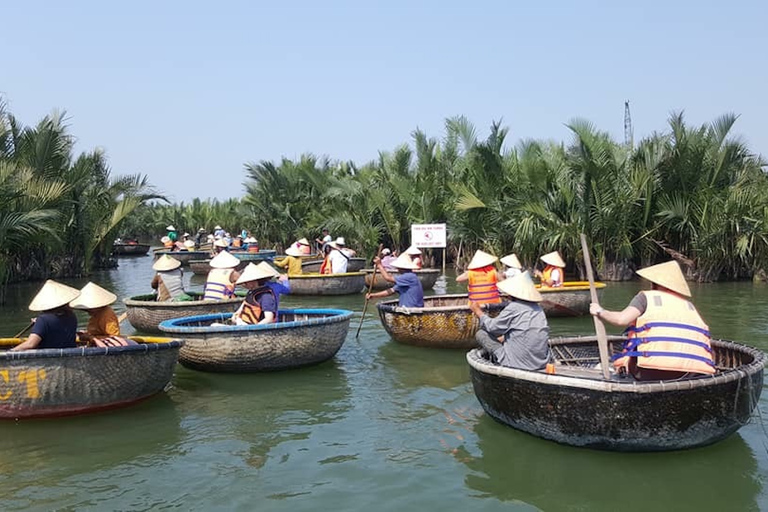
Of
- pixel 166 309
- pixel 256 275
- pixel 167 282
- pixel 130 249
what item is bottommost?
pixel 166 309

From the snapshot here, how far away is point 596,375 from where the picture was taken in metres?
7.18

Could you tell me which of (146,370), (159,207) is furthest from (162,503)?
(159,207)

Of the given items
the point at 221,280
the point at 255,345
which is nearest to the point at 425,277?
the point at 221,280

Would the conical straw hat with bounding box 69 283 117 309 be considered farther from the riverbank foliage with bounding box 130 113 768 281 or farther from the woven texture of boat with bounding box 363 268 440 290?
the riverbank foliage with bounding box 130 113 768 281

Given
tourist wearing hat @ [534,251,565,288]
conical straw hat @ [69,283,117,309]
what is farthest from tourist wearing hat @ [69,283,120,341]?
tourist wearing hat @ [534,251,565,288]

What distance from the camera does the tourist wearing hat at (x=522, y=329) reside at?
657 centimetres

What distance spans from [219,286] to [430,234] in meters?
9.16

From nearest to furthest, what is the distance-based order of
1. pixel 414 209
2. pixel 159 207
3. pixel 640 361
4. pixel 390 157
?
1. pixel 640 361
2. pixel 414 209
3. pixel 390 157
4. pixel 159 207

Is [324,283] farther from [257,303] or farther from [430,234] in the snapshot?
[257,303]

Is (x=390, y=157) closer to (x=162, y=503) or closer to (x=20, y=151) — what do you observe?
(x=20, y=151)

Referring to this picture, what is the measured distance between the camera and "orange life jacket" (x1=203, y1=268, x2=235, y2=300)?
37.9ft

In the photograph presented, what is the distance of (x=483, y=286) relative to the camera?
32.7ft

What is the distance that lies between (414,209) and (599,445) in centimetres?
1764

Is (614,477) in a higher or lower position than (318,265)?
lower
